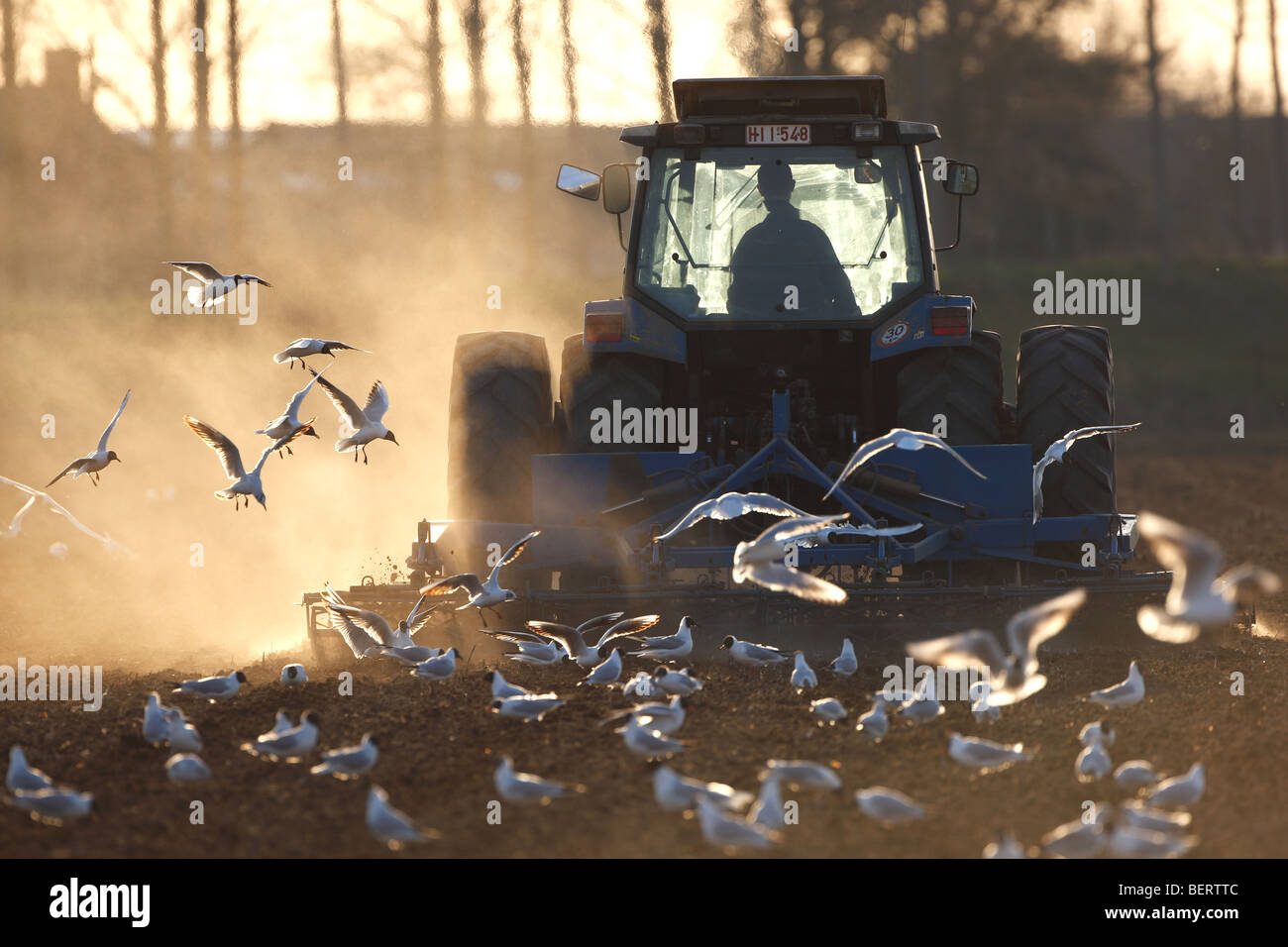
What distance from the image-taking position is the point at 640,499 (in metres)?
8.05

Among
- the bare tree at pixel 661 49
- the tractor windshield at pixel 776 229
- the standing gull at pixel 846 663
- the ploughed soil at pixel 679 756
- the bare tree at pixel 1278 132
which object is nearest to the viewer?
the ploughed soil at pixel 679 756

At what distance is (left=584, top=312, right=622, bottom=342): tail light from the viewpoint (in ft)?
27.0

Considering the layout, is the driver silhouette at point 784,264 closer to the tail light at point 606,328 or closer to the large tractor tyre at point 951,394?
the large tractor tyre at point 951,394

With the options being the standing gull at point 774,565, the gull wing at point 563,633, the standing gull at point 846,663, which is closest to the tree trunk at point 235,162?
the gull wing at point 563,633

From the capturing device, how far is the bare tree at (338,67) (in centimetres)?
2688

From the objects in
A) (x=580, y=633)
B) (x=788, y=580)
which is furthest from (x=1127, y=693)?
(x=580, y=633)

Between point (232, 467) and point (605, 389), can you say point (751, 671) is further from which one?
point (232, 467)

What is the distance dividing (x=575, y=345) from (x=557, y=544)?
4.39 ft

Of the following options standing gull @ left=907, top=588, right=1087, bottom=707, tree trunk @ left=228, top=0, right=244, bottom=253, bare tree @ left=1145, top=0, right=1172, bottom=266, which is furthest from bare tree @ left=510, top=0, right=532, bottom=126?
standing gull @ left=907, top=588, right=1087, bottom=707

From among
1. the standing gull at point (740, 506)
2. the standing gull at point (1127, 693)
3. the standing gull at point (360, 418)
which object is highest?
the standing gull at point (360, 418)

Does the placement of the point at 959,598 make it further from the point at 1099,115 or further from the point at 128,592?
the point at 1099,115

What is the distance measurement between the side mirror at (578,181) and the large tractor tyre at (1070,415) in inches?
102

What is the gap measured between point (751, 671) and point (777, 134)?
3.04 meters
